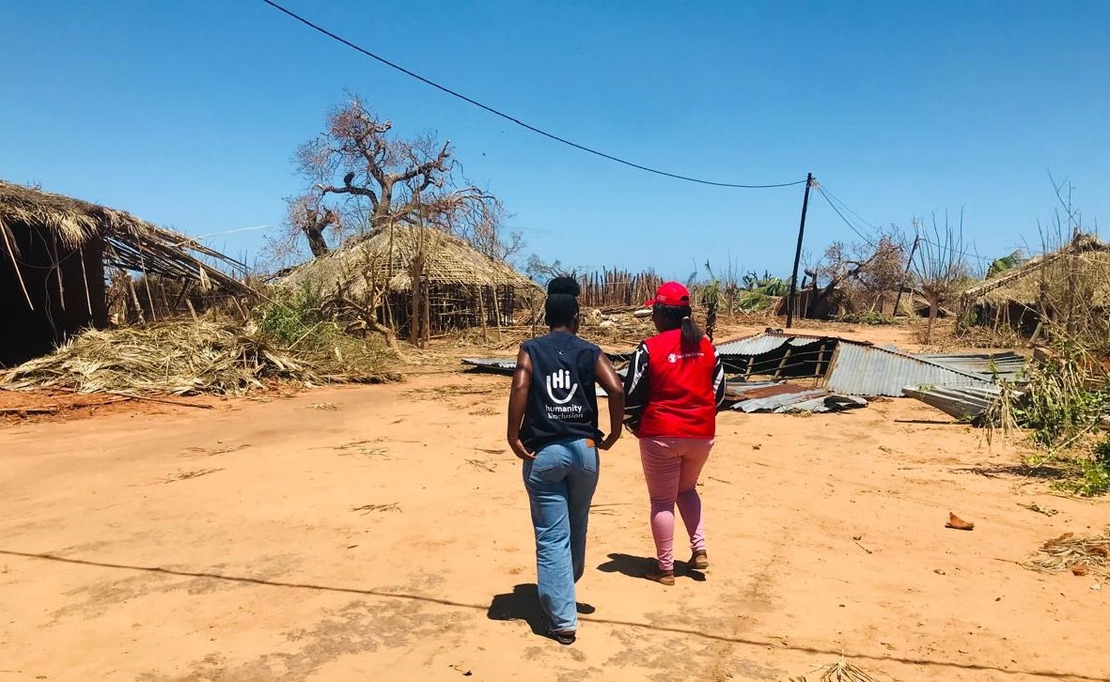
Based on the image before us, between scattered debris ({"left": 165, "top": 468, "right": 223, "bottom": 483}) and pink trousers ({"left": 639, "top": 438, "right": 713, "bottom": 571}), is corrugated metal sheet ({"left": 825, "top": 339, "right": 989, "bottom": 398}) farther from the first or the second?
scattered debris ({"left": 165, "top": 468, "right": 223, "bottom": 483})

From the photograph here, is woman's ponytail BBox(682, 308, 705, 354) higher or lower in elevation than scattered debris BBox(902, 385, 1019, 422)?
higher

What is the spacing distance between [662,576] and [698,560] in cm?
24

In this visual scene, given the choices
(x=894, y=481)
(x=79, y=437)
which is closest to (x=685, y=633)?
(x=894, y=481)

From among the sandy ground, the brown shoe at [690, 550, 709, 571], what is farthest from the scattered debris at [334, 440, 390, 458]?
the brown shoe at [690, 550, 709, 571]

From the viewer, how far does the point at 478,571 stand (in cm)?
413

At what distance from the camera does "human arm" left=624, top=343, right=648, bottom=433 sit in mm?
3732

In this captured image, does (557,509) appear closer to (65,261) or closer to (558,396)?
(558,396)

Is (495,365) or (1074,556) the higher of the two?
(495,365)

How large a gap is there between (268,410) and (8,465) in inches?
134

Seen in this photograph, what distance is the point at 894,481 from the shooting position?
6566 mm

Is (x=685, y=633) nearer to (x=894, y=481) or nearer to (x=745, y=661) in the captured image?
(x=745, y=661)

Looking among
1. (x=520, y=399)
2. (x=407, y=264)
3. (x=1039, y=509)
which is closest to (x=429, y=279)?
(x=407, y=264)

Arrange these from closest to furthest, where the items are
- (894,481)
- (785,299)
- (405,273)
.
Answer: (894,481) < (405,273) < (785,299)

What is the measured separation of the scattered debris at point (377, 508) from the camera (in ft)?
17.4
